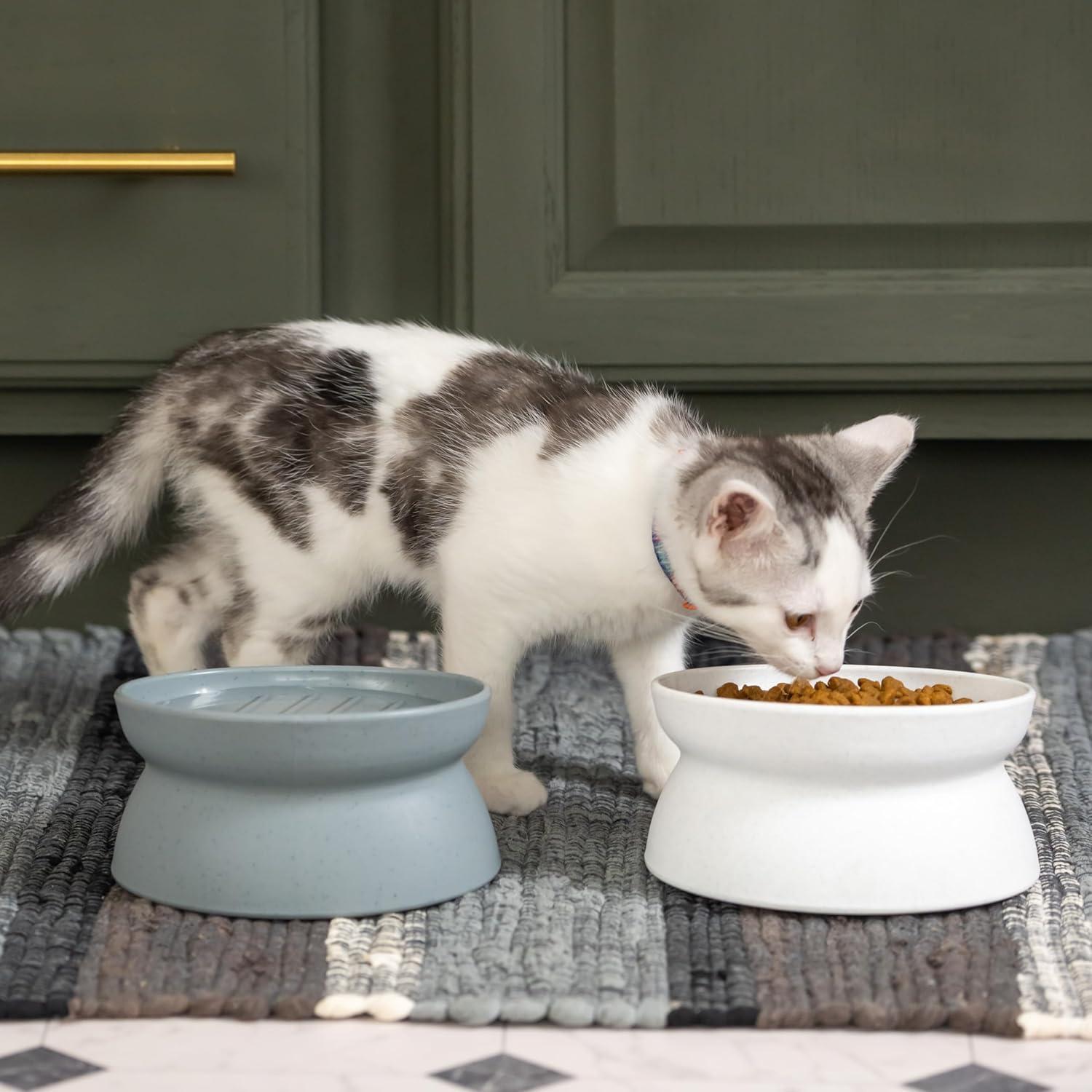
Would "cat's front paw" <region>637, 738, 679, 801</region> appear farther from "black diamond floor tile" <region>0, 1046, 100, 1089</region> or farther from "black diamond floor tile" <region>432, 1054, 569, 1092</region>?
"black diamond floor tile" <region>0, 1046, 100, 1089</region>

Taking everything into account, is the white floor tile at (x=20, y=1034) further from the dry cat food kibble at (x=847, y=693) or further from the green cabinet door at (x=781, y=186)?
the green cabinet door at (x=781, y=186)

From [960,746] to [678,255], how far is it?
876 millimetres

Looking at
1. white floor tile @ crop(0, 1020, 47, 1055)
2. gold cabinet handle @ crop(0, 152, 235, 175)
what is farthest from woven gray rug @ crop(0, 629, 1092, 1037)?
gold cabinet handle @ crop(0, 152, 235, 175)

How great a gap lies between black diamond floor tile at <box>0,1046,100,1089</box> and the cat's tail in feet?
2.61

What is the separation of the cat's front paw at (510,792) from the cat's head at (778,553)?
0.26 m

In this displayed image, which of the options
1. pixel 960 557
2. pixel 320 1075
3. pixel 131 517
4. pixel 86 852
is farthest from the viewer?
pixel 960 557

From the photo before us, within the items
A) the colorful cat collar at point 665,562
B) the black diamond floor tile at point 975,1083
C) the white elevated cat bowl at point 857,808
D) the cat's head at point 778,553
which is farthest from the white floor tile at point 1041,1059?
Result: the colorful cat collar at point 665,562

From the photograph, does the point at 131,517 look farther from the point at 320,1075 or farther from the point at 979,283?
the point at 979,283

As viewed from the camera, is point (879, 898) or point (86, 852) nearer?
point (879, 898)

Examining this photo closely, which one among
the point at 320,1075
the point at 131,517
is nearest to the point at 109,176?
the point at 131,517

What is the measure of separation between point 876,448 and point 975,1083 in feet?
2.42

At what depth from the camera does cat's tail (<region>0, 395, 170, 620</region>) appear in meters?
1.65

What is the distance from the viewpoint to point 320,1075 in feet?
2.99

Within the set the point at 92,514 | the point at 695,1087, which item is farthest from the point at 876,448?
the point at 92,514
